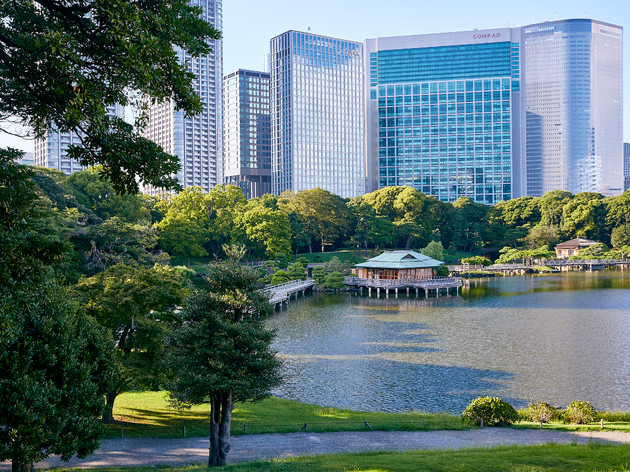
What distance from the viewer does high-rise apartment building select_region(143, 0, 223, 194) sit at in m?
141

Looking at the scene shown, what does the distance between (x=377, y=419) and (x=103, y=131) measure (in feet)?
52.6

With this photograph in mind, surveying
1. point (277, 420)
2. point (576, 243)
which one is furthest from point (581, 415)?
point (576, 243)

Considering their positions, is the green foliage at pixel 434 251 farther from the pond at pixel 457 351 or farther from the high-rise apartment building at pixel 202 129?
the high-rise apartment building at pixel 202 129

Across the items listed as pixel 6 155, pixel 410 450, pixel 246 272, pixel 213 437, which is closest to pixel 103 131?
pixel 6 155

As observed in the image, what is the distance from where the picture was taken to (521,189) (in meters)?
155

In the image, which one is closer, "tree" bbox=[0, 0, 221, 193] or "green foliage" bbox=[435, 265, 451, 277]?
"tree" bbox=[0, 0, 221, 193]

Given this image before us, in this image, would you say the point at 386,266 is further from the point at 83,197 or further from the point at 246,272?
the point at 246,272

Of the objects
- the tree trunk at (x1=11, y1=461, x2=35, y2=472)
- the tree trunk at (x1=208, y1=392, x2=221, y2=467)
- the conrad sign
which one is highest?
the conrad sign

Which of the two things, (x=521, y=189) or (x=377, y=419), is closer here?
(x=377, y=419)

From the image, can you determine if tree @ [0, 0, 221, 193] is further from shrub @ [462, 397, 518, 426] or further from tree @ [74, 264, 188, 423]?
shrub @ [462, 397, 518, 426]

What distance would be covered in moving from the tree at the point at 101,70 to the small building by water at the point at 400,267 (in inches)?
2138

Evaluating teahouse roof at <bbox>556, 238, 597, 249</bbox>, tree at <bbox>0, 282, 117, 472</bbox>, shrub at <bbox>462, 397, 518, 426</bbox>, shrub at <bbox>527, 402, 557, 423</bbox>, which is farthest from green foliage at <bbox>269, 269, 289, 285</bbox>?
teahouse roof at <bbox>556, 238, 597, 249</bbox>

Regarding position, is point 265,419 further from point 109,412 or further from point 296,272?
point 296,272

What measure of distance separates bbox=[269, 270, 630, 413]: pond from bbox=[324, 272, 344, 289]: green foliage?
10.1 metres
